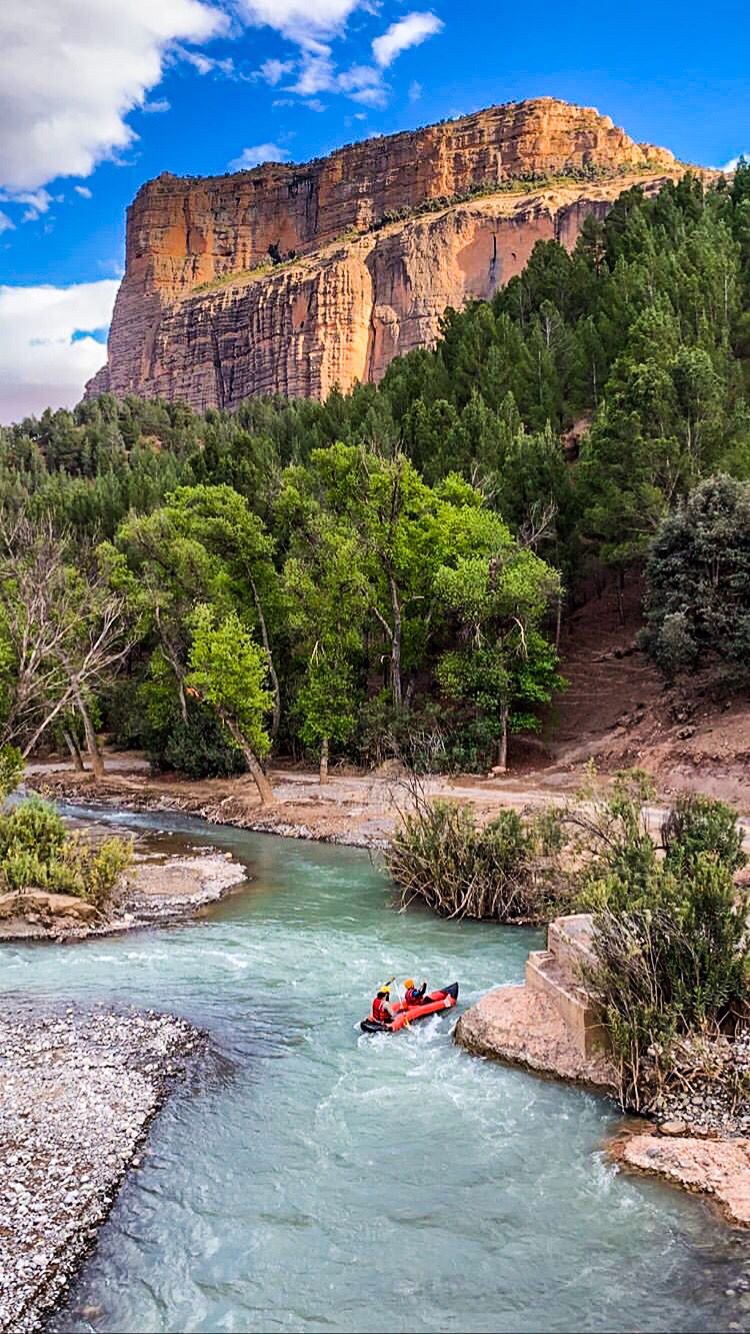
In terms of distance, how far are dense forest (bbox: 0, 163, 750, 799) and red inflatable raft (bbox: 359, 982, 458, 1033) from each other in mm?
16046

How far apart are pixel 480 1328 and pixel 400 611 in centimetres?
3132

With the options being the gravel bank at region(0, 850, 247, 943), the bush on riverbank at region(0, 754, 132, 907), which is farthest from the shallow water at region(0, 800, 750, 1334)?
the bush on riverbank at region(0, 754, 132, 907)

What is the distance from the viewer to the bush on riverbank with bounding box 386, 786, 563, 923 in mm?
19172

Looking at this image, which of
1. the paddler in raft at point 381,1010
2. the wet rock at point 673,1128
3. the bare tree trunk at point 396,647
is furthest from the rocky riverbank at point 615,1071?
the bare tree trunk at point 396,647

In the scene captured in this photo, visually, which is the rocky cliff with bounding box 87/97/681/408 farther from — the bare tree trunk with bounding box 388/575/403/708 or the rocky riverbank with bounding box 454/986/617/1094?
the rocky riverbank with bounding box 454/986/617/1094

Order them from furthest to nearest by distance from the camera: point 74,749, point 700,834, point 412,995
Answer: point 74,749, point 700,834, point 412,995

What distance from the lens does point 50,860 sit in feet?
66.6

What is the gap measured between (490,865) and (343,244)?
152 metres

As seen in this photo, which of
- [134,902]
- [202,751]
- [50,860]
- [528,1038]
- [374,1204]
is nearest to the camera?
Answer: [374,1204]

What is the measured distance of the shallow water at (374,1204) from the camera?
765 centimetres

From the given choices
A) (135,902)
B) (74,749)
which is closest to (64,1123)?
(135,902)

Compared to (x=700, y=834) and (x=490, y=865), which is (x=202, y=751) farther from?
(x=700, y=834)

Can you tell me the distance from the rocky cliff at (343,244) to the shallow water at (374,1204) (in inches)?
3851

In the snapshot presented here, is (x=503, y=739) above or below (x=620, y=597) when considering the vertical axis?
below
